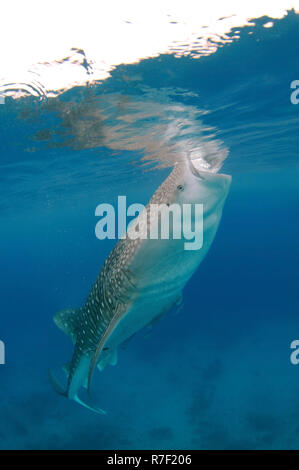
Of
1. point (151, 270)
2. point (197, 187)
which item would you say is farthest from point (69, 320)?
point (197, 187)

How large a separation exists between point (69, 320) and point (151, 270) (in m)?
1.73

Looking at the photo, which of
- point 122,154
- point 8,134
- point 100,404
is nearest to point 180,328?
point 100,404

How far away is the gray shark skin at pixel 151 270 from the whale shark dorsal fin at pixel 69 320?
0.48 meters

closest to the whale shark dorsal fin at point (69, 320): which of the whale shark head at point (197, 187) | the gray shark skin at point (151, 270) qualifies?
the gray shark skin at point (151, 270)

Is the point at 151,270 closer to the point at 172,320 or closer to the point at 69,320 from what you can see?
the point at 69,320

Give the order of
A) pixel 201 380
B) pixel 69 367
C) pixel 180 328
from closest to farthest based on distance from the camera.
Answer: pixel 69 367, pixel 201 380, pixel 180 328

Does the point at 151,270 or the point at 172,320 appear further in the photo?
the point at 172,320

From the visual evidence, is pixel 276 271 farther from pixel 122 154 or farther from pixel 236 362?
pixel 122 154

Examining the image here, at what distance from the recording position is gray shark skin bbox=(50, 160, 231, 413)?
1822 mm

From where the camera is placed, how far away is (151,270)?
203 cm

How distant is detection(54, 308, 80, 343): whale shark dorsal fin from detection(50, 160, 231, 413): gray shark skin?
0.48 meters

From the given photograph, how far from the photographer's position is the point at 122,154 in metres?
18.2

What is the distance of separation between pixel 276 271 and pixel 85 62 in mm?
58960

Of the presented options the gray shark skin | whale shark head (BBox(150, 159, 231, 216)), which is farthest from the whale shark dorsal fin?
whale shark head (BBox(150, 159, 231, 216))
